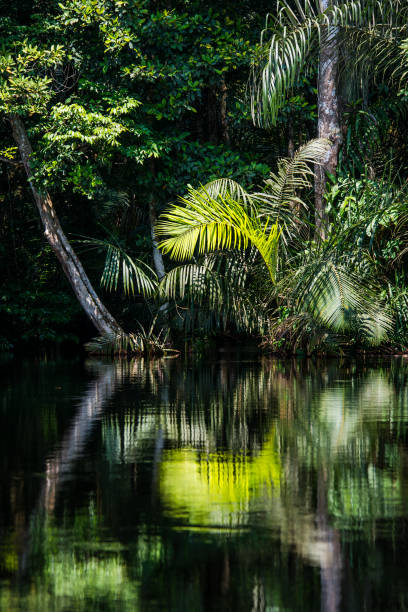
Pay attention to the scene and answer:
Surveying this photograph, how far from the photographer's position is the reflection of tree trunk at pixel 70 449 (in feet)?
14.4

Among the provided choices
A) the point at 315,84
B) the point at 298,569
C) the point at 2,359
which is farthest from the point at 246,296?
the point at 298,569

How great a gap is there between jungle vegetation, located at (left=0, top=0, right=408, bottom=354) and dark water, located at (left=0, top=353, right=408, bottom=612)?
6769 mm

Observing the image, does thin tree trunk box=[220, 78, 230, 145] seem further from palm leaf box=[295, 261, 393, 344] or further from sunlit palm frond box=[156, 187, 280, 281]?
palm leaf box=[295, 261, 393, 344]

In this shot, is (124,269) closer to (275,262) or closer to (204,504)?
(275,262)

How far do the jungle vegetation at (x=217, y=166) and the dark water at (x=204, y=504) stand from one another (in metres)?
6.77

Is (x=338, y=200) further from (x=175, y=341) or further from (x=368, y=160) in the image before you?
(x=175, y=341)

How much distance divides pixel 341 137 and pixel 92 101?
480 cm

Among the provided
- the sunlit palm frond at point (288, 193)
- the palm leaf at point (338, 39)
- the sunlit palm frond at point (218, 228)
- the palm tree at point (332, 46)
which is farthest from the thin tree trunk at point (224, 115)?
the sunlit palm frond at point (218, 228)

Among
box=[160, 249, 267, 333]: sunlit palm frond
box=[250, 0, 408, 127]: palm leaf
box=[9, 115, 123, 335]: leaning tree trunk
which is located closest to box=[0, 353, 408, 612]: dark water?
box=[160, 249, 267, 333]: sunlit palm frond

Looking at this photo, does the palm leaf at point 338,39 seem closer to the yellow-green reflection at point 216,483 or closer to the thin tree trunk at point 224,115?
the thin tree trunk at point 224,115

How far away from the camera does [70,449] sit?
6156mm

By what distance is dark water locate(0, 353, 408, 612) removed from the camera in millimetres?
3219

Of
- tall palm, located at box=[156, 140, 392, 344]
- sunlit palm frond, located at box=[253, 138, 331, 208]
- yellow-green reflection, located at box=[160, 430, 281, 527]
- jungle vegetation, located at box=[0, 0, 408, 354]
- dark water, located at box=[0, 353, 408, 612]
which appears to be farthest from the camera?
sunlit palm frond, located at box=[253, 138, 331, 208]

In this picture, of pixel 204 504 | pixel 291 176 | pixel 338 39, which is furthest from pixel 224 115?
pixel 204 504
